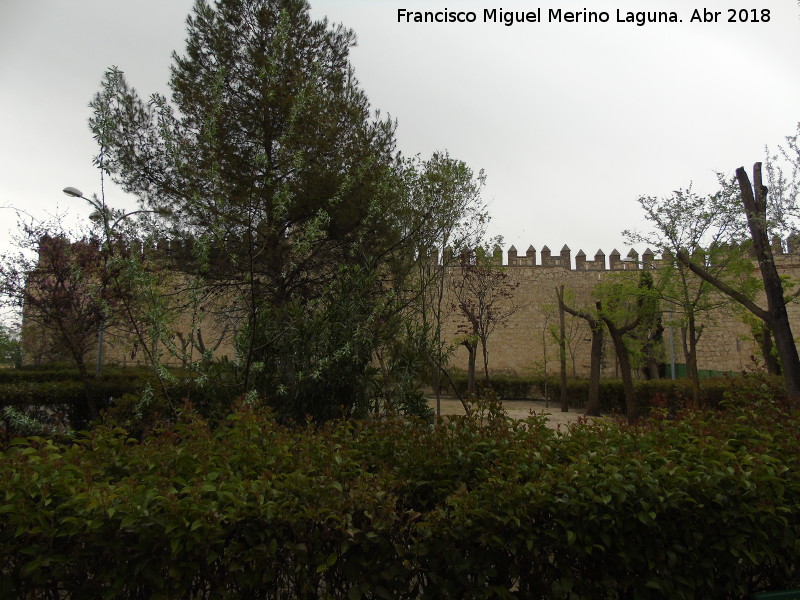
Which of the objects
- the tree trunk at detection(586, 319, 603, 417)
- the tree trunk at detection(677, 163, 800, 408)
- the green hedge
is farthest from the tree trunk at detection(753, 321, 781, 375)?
the green hedge

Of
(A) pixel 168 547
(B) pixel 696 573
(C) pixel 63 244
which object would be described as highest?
(C) pixel 63 244

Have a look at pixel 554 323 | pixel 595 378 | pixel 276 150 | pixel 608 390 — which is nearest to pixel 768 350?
pixel 608 390

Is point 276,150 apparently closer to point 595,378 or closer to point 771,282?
point 771,282

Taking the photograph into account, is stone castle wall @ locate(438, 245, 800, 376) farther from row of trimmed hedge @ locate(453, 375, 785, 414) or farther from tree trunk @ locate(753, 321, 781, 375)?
tree trunk @ locate(753, 321, 781, 375)

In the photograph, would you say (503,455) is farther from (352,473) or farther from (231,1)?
(231,1)

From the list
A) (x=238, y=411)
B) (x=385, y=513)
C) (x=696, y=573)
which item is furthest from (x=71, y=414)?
(x=696, y=573)

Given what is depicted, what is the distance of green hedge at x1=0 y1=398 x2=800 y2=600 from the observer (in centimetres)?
197

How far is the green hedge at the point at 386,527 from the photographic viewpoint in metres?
1.97

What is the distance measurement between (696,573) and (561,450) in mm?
736

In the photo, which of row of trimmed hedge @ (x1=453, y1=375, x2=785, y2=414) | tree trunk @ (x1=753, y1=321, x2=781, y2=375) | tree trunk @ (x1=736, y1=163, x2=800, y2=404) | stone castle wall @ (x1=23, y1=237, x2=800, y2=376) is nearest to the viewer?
tree trunk @ (x1=736, y1=163, x2=800, y2=404)

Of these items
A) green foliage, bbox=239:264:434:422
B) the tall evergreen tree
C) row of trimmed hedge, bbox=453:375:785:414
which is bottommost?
row of trimmed hedge, bbox=453:375:785:414

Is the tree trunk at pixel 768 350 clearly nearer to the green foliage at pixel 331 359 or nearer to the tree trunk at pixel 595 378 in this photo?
the tree trunk at pixel 595 378

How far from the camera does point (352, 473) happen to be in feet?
7.89

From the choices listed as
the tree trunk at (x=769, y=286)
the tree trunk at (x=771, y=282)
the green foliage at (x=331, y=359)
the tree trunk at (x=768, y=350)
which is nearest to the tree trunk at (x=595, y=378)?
the tree trunk at (x=768, y=350)
